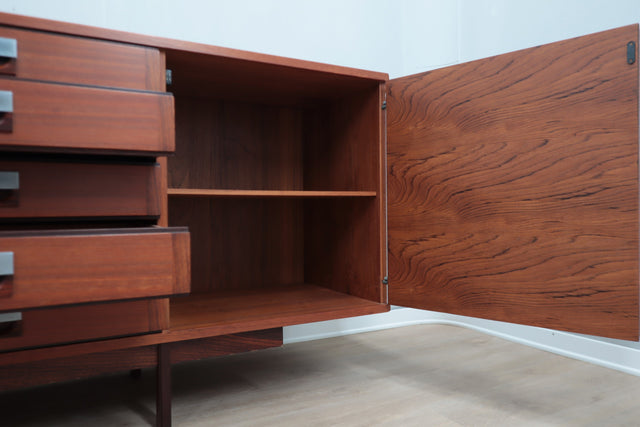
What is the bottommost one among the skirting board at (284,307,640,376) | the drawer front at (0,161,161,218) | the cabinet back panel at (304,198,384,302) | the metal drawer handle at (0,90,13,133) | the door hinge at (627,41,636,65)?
the skirting board at (284,307,640,376)

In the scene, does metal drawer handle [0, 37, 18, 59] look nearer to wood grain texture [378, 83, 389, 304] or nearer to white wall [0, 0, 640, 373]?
white wall [0, 0, 640, 373]

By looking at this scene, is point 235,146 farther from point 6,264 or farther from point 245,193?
point 6,264

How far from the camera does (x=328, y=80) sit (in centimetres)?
119

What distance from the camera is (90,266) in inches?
23.2

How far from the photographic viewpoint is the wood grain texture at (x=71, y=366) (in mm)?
838

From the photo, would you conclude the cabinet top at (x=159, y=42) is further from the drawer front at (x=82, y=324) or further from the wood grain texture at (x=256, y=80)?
the drawer front at (x=82, y=324)

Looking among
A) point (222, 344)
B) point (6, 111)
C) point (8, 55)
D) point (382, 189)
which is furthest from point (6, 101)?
point (382, 189)

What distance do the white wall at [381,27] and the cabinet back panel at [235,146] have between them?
23cm

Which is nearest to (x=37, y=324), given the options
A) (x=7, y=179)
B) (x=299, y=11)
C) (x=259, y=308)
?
(x=7, y=179)

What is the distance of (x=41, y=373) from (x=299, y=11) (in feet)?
4.40

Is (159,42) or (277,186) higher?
(159,42)

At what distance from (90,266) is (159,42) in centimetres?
50

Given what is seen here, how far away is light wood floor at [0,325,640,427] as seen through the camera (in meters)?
1.01

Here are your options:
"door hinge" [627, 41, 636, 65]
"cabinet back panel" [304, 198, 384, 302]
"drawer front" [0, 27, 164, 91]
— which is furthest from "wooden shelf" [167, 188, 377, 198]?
"door hinge" [627, 41, 636, 65]
